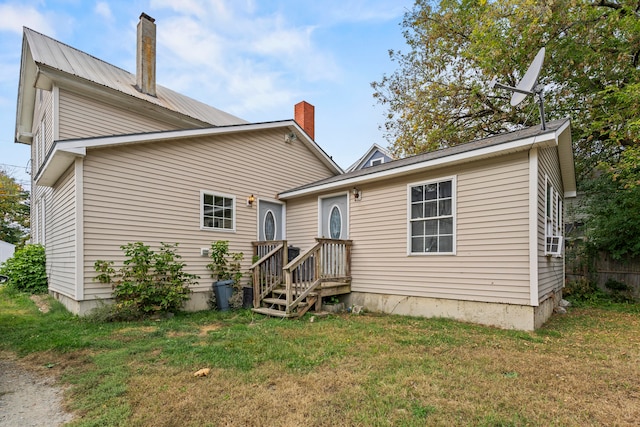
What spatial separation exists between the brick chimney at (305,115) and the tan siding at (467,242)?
6.37 metres

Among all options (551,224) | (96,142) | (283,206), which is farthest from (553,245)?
(96,142)

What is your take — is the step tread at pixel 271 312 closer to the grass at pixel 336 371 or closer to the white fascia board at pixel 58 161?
the grass at pixel 336 371

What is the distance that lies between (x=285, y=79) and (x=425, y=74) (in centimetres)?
601

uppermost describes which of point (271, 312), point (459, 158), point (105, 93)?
point (105, 93)

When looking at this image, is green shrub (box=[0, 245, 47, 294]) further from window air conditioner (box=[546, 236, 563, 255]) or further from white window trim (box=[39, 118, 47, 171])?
window air conditioner (box=[546, 236, 563, 255])

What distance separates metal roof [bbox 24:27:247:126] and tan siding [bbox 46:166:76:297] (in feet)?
9.48

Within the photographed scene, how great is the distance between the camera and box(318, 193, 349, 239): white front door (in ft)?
26.5

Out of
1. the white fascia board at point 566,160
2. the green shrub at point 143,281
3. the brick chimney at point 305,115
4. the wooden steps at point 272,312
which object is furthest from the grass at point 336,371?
the brick chimney at point 305,115

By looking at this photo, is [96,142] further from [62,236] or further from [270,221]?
[270,221]

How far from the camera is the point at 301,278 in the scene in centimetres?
663

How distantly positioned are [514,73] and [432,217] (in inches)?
382

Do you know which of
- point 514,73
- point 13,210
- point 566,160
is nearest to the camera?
point 566,160

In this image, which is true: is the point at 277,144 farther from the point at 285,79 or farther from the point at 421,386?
the point at 421,386

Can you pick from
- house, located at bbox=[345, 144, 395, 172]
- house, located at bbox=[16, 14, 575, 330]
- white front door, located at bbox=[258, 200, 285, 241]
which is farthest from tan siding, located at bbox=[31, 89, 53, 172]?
house, located at bbox=[345, 144, 395, 172]
